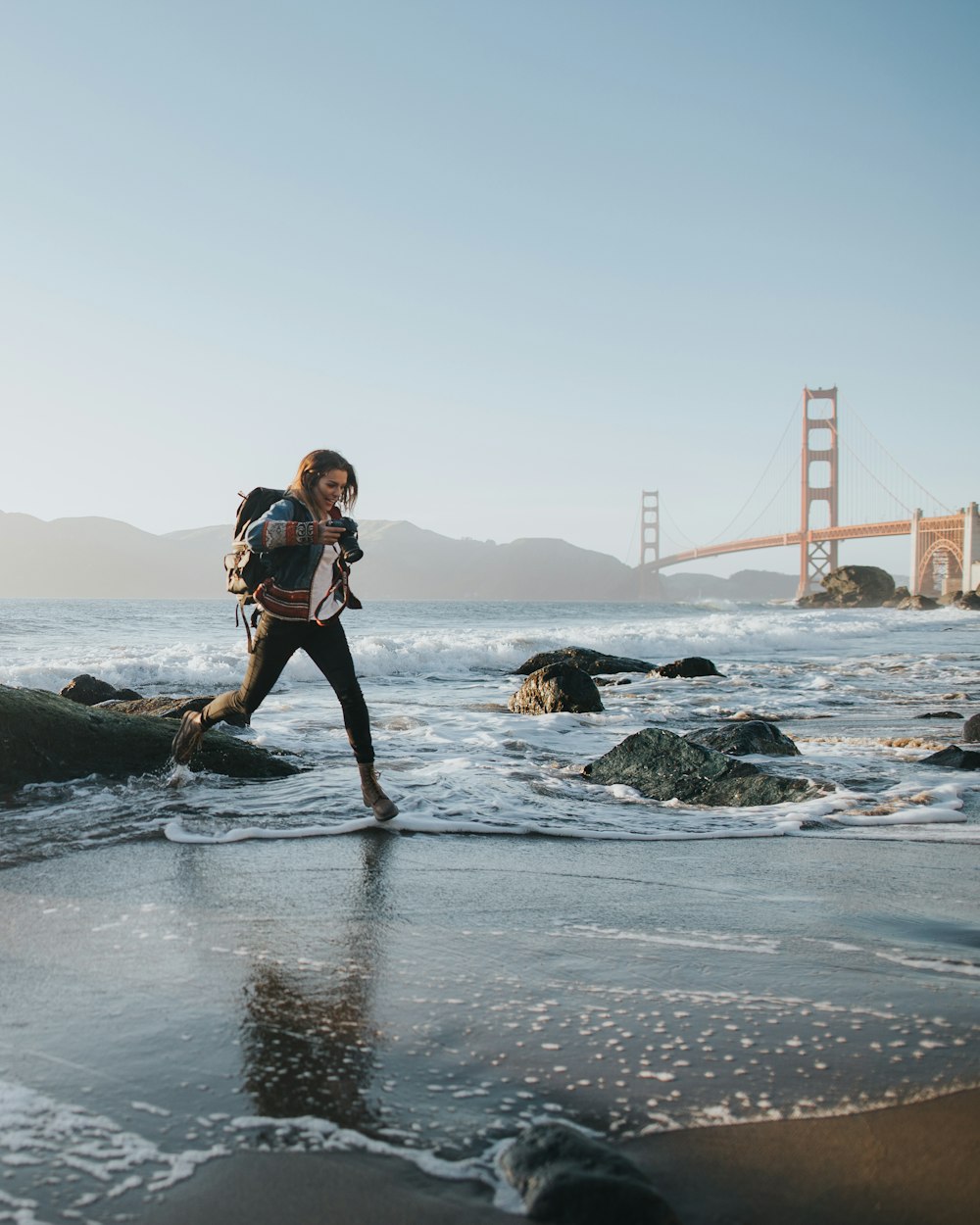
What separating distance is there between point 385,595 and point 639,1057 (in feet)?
306

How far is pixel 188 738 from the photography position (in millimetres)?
4449

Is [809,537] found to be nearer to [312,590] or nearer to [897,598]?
[897,598]

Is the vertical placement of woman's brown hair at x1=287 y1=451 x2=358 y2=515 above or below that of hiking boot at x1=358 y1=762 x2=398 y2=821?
above

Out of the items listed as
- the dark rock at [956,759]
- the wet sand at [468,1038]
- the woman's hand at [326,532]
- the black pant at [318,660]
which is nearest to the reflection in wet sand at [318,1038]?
the wet sand at [468,1038]

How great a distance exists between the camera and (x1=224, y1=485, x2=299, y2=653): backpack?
12.1 feet

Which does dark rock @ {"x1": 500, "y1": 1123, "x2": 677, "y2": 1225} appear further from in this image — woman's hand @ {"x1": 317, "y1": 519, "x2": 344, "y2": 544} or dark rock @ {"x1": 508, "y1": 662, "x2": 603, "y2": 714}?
dark rock @ {"x1": 508, "y1": 662, "x2": 603, "y2": 714}

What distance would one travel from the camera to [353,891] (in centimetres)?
290

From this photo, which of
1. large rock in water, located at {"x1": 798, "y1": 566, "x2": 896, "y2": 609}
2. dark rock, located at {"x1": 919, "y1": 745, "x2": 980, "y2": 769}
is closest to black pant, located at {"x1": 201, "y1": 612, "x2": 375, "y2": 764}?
dark rock, located at {"x1": 919, "y1": 745, "x2": 980, "y2": 769}

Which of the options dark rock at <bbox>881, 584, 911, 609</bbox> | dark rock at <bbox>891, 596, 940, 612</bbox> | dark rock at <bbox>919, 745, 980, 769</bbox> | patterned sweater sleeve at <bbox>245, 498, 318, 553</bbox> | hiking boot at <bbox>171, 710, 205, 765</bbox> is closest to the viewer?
patterned sweater sleeve at <bbox>245, 498, 318, 553</bbox>

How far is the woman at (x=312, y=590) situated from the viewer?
360 cm

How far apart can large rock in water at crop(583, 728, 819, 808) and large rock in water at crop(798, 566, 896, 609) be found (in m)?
59.3

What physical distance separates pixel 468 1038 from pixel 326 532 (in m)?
2.18

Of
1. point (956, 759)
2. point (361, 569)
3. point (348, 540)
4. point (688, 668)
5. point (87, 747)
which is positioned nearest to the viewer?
point (348, 540)

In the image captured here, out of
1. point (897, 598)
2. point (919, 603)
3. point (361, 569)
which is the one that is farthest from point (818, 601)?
point (361, 569)
